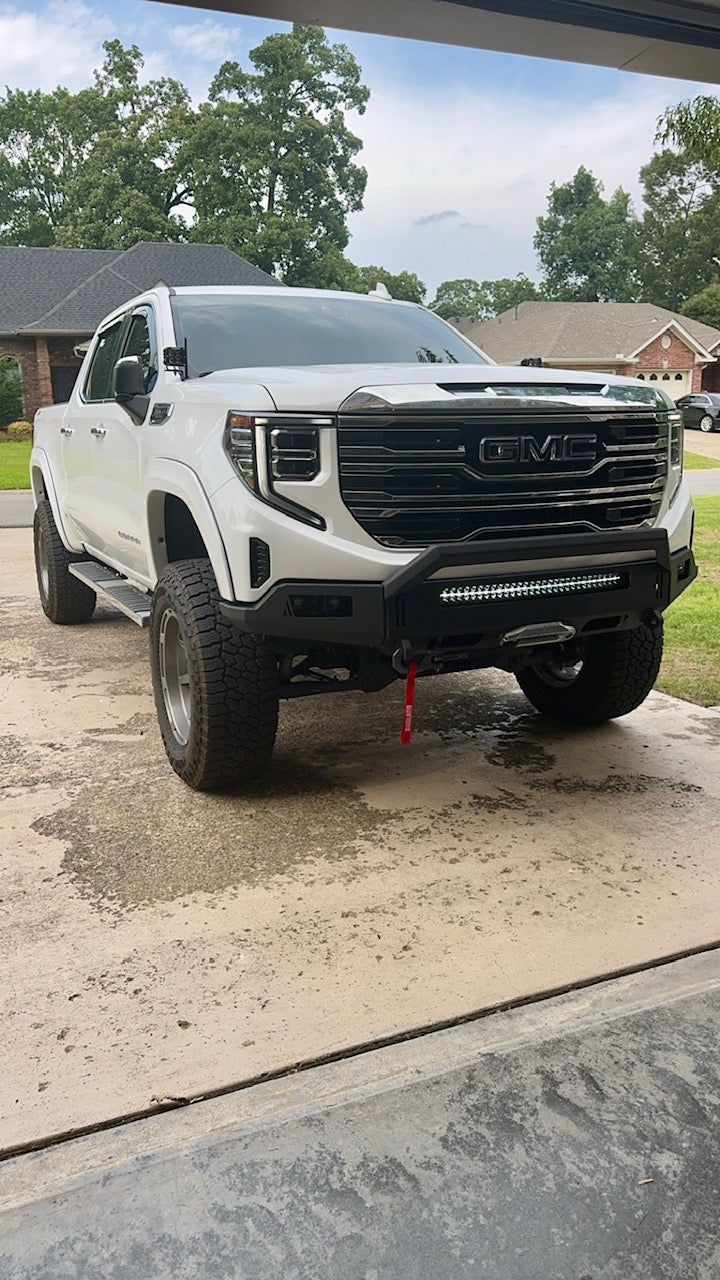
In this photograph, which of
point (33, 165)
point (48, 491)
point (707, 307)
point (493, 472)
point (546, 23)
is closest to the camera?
point (493, 472)

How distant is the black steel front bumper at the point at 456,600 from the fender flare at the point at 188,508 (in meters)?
0.14

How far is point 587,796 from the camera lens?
4.37 m

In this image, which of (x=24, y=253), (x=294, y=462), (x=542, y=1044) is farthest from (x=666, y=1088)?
(x=24, y=253)

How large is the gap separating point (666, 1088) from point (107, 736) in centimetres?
337

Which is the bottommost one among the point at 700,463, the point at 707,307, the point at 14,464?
the point at 700,463

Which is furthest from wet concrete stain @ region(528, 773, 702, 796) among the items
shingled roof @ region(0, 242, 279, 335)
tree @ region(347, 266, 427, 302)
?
tree @ region(347, 266, 427, 302)

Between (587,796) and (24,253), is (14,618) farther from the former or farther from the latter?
(24,253)

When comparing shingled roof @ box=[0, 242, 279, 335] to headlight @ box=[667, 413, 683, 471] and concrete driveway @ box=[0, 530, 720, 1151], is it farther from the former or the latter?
headlight @ box=[667, 413, 683, 471]

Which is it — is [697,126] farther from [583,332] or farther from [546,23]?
[583,332]

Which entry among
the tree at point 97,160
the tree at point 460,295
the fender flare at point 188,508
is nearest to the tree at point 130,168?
the tree at point 97,160

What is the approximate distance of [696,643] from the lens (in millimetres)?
7062

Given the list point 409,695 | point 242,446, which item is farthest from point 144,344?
point 409,695

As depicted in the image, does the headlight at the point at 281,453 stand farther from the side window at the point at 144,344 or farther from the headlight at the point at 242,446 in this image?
the side window at the point at 144,344

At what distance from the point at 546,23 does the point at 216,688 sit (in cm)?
340
